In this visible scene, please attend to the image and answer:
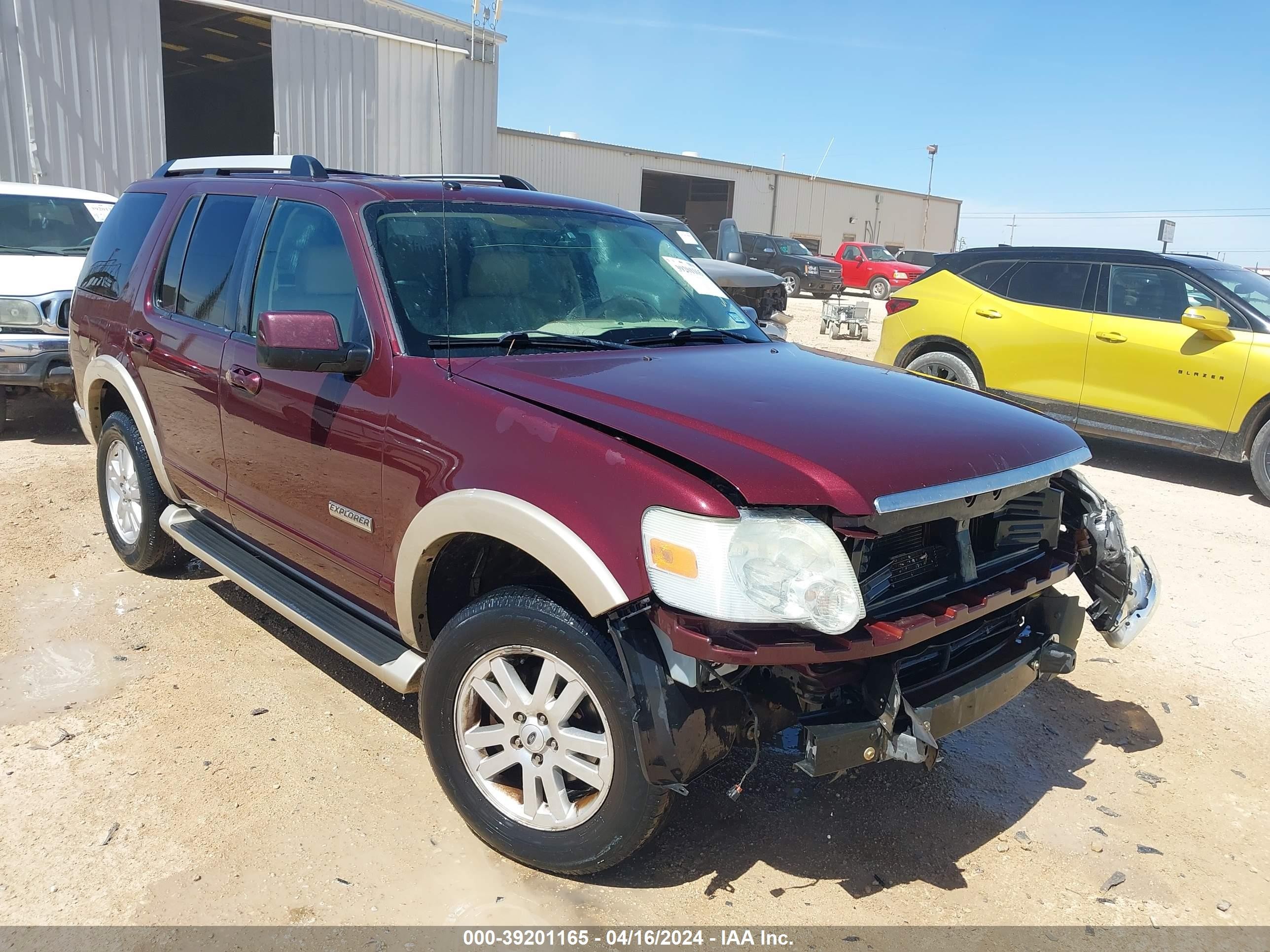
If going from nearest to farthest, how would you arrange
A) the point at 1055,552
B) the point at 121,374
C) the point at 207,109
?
the point at 1055,552, the point at 121,374, the point at 207,109

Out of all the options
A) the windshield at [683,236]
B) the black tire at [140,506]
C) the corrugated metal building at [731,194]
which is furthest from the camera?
the corrugated metal building at [731,194]

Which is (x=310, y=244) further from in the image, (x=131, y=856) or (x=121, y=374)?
(x=131, y=856)

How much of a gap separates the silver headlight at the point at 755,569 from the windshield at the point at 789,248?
25624 millimetres

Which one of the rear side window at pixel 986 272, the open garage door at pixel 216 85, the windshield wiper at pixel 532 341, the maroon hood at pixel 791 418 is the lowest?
the maroon hood at pixel 791 418

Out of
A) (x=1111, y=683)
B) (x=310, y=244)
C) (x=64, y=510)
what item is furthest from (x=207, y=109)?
(x=1111, y=683)

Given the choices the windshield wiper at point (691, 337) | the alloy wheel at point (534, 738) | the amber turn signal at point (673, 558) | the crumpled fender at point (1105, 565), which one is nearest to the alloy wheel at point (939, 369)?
the windshield wiper at point (691, 337)

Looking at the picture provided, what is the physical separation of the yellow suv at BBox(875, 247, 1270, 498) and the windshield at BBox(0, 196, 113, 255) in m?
7.85

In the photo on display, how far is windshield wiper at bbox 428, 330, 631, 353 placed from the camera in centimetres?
303

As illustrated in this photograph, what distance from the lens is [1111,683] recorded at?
4188mm

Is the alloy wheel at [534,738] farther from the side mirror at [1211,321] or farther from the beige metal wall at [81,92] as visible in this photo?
the beige metal wall at [81,92]

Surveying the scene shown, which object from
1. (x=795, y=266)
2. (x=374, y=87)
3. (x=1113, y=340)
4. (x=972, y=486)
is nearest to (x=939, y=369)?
(x=1113, y=340)

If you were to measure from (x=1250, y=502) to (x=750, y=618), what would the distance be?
6.65 m

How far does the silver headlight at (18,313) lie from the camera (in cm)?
743

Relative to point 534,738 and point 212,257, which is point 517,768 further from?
point 212,257
